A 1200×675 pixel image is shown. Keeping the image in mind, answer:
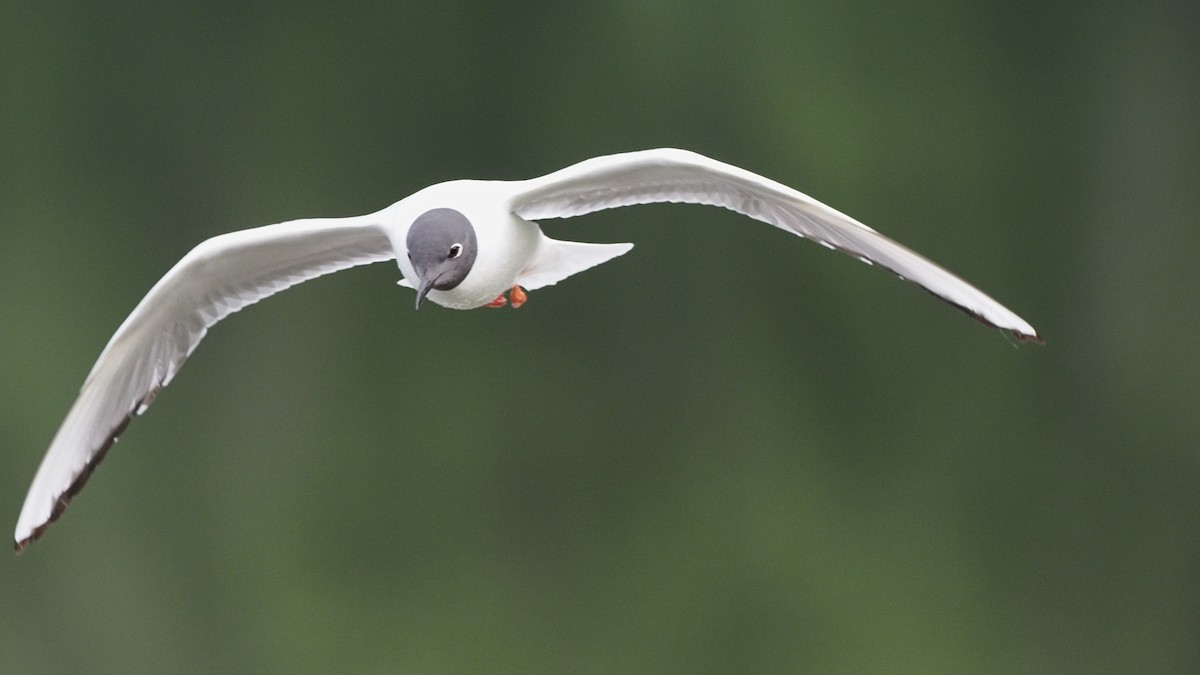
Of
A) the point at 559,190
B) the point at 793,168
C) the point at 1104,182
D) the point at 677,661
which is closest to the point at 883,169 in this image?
the point at 793,168

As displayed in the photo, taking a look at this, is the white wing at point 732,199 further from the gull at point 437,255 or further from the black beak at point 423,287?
the black beak at point 423,287

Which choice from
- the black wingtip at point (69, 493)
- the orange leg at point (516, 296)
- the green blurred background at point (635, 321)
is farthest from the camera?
the green blurred background at point (635, 321)

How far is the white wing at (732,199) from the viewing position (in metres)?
1.25

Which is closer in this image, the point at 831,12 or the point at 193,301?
the point at 193,301

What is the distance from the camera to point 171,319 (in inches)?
60.4

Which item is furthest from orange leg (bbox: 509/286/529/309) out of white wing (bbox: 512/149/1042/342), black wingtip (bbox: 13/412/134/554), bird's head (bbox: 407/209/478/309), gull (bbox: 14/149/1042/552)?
black wingtip (bbox: 13/412/134/554)

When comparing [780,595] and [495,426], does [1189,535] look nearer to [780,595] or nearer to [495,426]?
[780,595]

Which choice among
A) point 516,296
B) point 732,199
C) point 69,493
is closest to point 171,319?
point 69,493

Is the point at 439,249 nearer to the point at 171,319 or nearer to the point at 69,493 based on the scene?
the point at 171,319

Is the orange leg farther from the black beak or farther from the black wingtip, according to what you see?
the black wingtip

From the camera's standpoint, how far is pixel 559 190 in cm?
145

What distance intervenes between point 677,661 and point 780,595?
265 mm

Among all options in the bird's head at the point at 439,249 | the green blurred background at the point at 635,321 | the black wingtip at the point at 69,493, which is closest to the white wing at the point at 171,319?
the black wingtip at the point at 69,493

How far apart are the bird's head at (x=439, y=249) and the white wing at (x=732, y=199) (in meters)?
0.12
